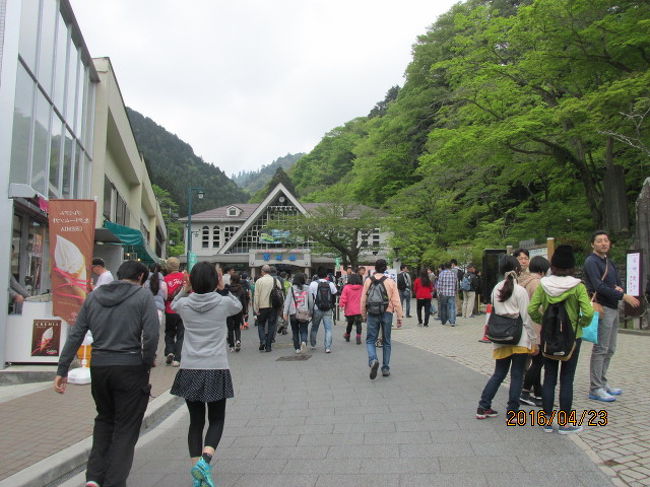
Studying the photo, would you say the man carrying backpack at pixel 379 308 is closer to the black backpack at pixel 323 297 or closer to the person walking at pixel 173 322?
the black backpack at pixel 323 297

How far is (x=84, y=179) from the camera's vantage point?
49.5 feet

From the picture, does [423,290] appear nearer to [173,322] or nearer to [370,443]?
[173,322]

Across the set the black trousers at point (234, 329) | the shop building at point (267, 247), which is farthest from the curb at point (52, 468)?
the shop building at point (267, 247)

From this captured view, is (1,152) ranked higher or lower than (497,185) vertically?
lower

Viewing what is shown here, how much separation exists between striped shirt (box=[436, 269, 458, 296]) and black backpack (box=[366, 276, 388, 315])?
7.58 meters

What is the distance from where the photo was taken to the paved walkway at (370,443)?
4078mm

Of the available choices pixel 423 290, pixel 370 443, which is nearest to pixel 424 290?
pixel 423 290

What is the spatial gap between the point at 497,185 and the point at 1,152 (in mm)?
23535

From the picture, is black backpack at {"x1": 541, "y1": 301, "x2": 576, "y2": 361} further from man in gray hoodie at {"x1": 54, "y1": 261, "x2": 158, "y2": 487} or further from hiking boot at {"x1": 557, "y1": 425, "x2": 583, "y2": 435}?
man in gray hoodie at {"x1": 54, "y1": 261, "x2": 158, "y2": 487}

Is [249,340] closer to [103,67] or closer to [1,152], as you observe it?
[1,152]

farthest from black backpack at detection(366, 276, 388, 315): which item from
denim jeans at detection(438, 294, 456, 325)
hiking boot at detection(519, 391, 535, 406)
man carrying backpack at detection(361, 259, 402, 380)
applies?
denim jeans at detection(438, 294, 456, 325)

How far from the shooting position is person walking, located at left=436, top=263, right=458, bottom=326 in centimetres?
1537

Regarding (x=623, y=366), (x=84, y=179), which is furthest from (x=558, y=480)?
(x=84, y=179)

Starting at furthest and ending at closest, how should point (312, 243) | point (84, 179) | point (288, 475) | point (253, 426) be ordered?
point (312, 243), point (84, 179), point (253, 426), point (288, 475)
